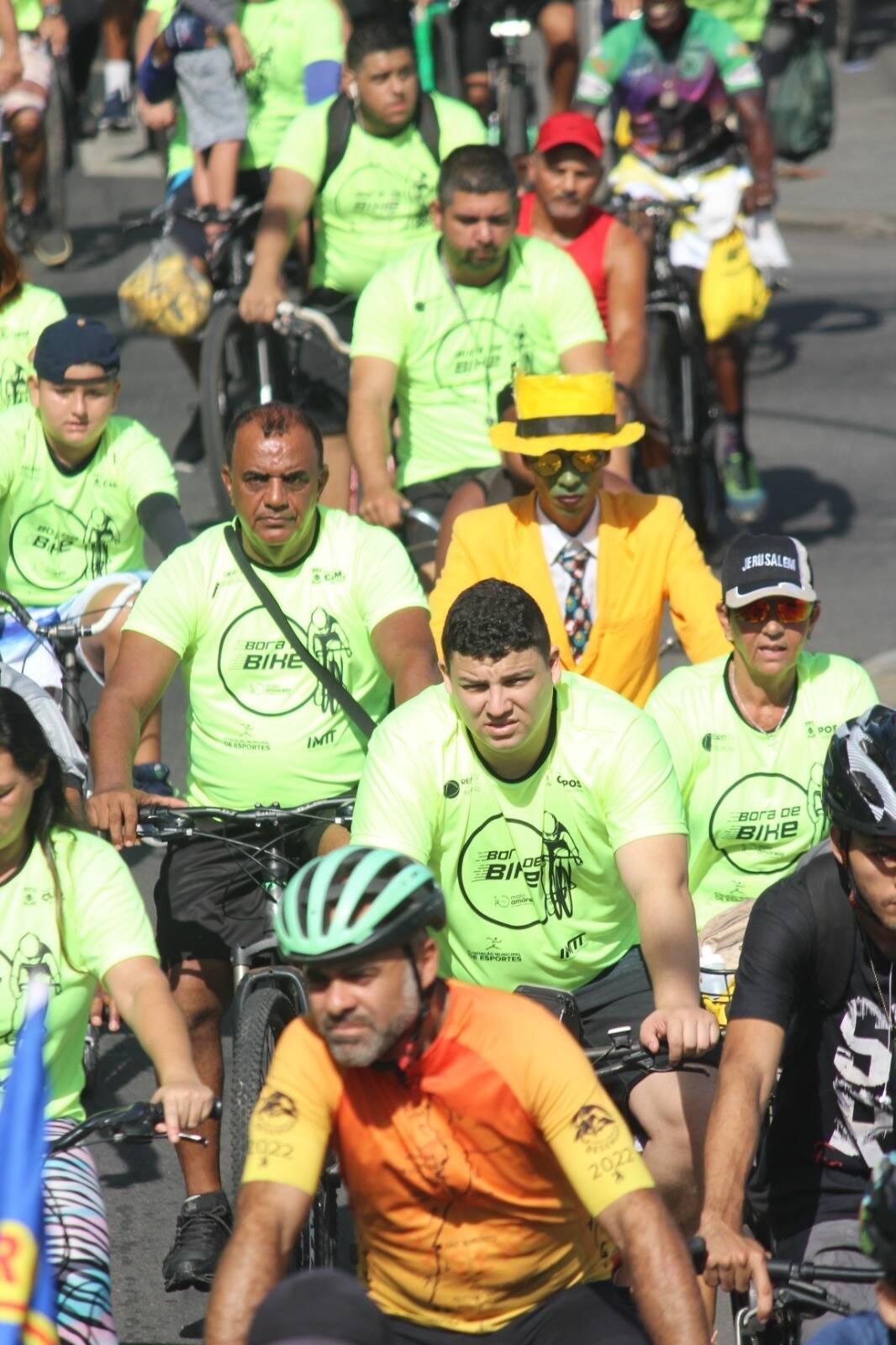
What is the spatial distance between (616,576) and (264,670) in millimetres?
1322

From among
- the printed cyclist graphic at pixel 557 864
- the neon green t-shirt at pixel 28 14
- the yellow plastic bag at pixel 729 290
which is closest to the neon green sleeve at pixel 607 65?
the yellow plastic bag at pixel 729 290

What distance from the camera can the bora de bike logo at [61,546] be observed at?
313 inches

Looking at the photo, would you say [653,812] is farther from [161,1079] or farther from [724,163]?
[724,163]

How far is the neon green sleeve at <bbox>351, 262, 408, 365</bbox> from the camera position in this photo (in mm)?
8844

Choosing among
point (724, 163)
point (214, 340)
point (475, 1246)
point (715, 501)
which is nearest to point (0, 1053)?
point (475, 1246)

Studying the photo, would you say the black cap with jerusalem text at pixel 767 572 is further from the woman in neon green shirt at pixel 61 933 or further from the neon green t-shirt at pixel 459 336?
the neon green t-shirt at pixel 459 336

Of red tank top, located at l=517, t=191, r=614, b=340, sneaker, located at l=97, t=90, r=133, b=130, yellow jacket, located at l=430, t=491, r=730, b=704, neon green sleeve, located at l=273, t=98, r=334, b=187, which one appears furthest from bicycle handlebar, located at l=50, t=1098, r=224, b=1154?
sneaker, located at l=97, t=90, r=133, b=130

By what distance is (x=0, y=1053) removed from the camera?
5.00 meters

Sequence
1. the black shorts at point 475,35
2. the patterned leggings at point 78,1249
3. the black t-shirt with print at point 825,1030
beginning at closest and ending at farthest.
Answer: the patterned leggings at point 78,1249 → the black t-shirt with print at point 825,1030 → the black shorts at point 475,35

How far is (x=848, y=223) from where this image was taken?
19281 millimetres

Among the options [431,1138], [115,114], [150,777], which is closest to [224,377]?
[150,777]

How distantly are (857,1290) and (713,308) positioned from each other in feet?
24.7

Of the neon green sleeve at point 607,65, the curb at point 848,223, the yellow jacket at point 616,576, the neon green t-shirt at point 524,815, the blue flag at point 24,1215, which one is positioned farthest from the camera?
the curb at point 848,223

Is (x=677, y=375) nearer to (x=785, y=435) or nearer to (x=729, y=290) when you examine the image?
(x=729, y=290)
